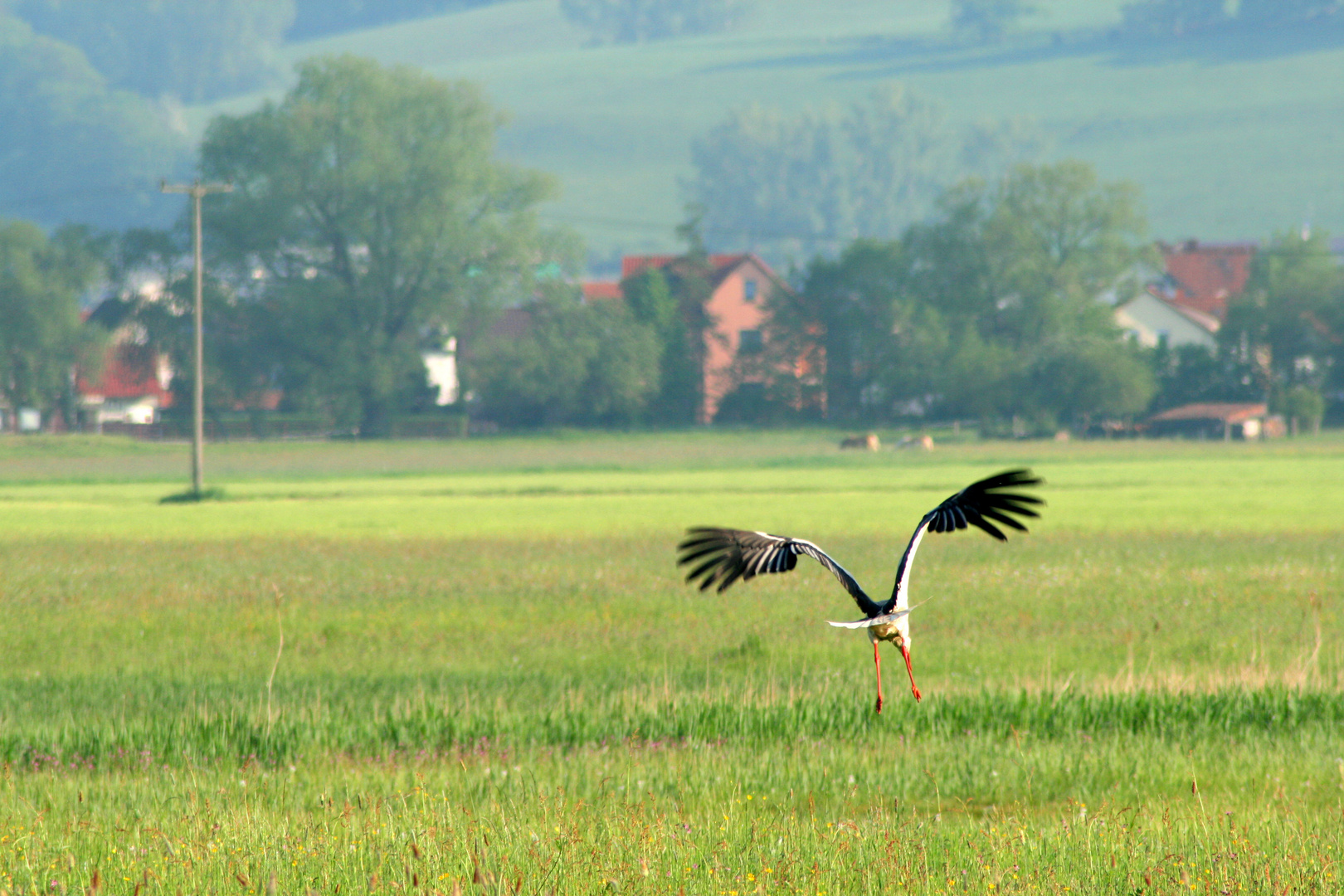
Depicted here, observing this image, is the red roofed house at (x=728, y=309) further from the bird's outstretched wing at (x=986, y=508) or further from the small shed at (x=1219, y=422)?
Result: the bird's outstretched wing at (x=986, y=508)

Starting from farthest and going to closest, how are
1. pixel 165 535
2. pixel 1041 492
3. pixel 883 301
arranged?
1. pixel 883 301
2. pixel 1041 492
3. pixel 165 535

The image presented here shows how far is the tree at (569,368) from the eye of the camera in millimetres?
111312

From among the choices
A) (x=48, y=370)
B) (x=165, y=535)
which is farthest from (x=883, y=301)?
(x=165, y=535)

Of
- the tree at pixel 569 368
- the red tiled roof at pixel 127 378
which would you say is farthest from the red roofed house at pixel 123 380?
the tree at pixel 569 368

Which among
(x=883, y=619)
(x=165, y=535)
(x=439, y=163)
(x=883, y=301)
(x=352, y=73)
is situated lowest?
(x=165, y=535)

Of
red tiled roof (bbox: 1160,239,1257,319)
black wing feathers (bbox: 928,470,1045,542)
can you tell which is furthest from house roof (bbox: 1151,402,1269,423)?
black wing feathers (bbox: 928,470,1045,542)

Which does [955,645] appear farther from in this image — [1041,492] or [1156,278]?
[1156,278]

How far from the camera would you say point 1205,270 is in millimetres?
161500

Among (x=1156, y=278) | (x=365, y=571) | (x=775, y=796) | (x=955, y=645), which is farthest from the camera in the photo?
(x=1156, y=278)

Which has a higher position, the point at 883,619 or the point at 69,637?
the point at 883,619

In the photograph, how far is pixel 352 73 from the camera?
116 meters

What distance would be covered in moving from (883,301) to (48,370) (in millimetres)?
63131

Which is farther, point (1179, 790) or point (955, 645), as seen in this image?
point (955, 645)

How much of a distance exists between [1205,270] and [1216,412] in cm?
6036
